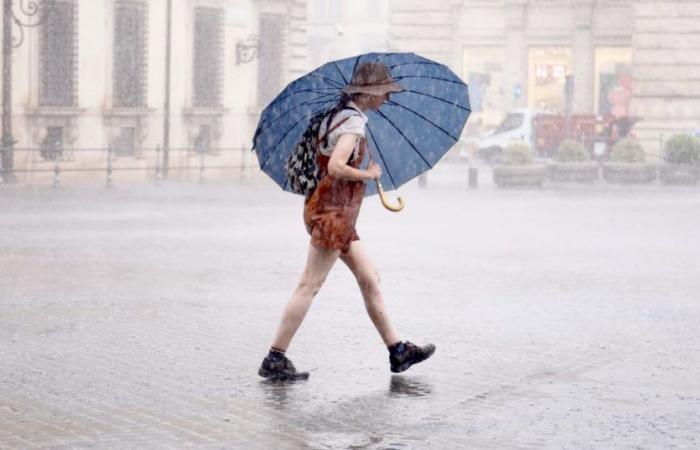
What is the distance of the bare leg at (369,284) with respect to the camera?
941 centimetres

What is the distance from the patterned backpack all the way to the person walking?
0.05 m

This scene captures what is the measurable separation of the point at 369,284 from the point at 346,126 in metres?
0.97

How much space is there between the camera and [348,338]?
37.2 ft

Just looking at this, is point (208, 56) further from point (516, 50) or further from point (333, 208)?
point (333, 208)

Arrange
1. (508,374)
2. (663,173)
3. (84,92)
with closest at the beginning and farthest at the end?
(508,374) < (84,92) < (663,173)

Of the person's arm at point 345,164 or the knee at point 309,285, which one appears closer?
the person's arm at point 345,164

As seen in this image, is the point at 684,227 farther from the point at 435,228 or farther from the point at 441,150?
the point at 441,150

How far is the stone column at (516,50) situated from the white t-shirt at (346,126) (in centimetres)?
4562

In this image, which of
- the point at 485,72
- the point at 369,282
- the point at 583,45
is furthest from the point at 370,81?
the point at 485,72

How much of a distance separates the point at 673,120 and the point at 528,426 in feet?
120

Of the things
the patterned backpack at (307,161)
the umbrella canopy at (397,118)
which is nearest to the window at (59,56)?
the umbrella canopy at (397,118)

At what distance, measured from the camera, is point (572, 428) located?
323 inches

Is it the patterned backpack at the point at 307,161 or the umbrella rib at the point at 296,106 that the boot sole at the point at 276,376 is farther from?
the umbrella rib at the point at 296,106

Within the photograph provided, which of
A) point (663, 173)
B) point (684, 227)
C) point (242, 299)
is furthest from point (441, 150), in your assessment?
point (663, 173)
